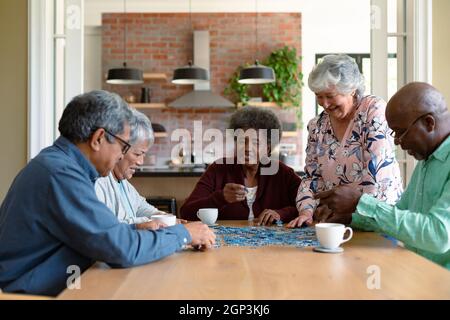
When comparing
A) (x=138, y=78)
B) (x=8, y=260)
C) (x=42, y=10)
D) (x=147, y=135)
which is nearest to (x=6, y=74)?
(x=42, y=10)

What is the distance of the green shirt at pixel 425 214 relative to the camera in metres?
1.63

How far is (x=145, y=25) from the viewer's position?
845 centimetres

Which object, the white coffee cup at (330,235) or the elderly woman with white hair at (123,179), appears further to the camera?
the elderly woman with white hair at (123,179)

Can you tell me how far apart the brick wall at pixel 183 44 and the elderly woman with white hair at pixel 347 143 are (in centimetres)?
592

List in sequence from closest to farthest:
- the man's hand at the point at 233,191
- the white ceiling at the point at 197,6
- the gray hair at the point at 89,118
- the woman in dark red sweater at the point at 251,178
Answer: the gray hair at the point at 89,118 → the man's hand at the point at 233,191 → the woman in dark red sweater at the point at 251,178 → the white ceiling at the point at 197,6

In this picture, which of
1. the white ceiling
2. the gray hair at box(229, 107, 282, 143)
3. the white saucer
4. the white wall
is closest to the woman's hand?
the white saucer

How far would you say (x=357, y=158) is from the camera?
236 cm

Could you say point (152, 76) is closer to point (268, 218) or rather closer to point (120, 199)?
point (120, 199)

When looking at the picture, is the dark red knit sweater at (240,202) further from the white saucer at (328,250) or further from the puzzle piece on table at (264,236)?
the white saucer at (328,250)

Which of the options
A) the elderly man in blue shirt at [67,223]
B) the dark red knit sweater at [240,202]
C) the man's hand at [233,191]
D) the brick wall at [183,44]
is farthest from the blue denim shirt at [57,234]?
the brick wall at [183,44]

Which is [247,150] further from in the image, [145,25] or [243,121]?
[145,25]

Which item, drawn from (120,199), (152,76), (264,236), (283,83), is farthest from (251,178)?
(152,76)

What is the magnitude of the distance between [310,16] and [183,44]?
82.1 inches

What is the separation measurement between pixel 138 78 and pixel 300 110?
278 cm
